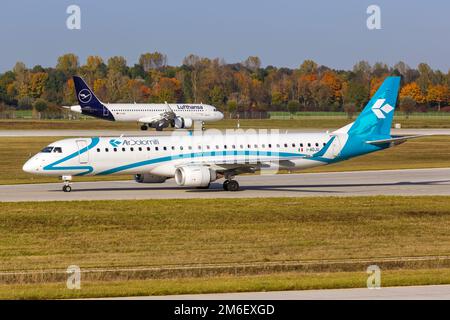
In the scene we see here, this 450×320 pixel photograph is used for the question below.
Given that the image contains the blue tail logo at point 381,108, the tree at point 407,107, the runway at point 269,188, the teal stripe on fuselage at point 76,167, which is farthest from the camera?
the tree at point 407,107

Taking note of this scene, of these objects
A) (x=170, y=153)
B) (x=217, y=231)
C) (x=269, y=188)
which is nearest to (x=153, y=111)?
(x=269, y=188)

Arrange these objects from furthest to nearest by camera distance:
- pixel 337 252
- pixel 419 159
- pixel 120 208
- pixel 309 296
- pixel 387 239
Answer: pixel 419 159 → pixel 120 208 → pixel 387 239 → pixel 337 252 → pixel 309 296

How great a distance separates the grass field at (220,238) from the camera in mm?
23141

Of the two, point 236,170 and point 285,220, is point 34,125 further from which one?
point 285,220

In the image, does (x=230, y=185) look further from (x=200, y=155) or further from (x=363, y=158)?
(x=363, y=158)

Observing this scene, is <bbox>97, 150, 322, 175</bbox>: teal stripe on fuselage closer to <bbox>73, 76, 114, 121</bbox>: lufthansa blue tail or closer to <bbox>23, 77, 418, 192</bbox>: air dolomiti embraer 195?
<bbox>23, 77, 418, 192</bbox>: air dolomiti embraer 195

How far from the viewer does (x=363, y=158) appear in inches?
3103

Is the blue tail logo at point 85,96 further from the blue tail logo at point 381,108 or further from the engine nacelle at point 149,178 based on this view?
the engine nacelle at point 149,178

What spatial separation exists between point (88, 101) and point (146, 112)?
8205 millimetres

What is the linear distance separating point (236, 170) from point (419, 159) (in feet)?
110

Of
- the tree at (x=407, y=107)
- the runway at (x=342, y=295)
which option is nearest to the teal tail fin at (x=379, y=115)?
the runway at (x=342, y=295)

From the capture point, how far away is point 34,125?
135 metres
